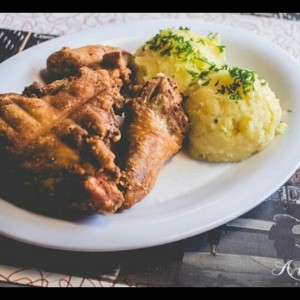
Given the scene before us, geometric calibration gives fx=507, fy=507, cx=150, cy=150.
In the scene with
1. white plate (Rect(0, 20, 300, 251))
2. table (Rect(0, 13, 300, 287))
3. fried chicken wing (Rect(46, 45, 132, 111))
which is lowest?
table (Rect(0, 13, 300, 287))

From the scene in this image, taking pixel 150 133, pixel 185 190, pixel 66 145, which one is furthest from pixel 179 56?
pixel 66 145

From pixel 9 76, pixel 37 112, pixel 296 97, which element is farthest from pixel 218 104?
pixel 9 76

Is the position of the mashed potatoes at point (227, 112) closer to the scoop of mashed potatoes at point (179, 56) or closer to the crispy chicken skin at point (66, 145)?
the scoop of mashed potatoes at point (179, 56)

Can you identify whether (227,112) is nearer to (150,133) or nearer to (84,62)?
(150,133)

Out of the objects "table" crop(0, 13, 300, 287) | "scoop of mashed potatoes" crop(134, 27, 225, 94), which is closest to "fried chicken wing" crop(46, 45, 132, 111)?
"scoop of mashed potatoes" crop(134, 27, 225, 94)

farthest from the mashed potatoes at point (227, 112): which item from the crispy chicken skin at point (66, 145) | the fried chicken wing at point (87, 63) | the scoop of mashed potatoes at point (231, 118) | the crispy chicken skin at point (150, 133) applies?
the crispy chicken skin at point (66, 145)

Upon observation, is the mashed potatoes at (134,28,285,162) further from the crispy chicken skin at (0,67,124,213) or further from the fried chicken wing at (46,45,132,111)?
the crispy chicken skin at (0,67,124,213)

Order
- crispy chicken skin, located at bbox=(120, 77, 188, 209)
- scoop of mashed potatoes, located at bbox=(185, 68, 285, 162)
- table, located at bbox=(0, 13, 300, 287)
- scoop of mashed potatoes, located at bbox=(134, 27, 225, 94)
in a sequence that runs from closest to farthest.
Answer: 1. table, located at bbox=(0, 13, 300, 287)
2. crispy chicken skin, located at bbox=(120, 77, 188, 209)
3. scoop of mashed potatoes, located at bbox=(185, 68, 285, 162)
4. scoop of mashed potatoes, located at bbox=(134, 27, 225, 94)
